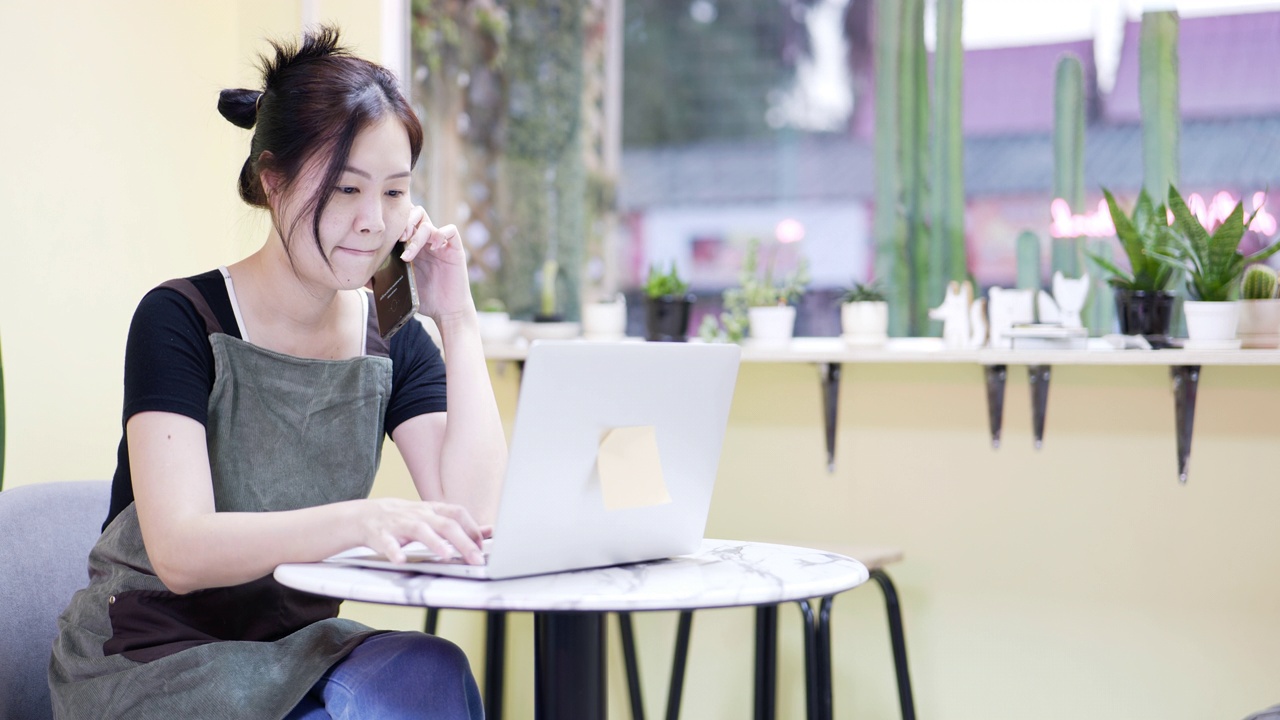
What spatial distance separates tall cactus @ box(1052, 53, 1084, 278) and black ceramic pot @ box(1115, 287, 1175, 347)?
0.27 metres

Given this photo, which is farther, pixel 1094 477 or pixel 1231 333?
pixel 1094 477

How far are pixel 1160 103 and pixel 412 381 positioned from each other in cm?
170

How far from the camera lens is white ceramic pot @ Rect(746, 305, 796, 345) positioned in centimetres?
240

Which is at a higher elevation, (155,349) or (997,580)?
(155,349)

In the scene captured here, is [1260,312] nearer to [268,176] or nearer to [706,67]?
[706,67]

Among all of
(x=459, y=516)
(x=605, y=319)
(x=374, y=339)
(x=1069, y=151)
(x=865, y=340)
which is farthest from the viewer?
(x=605, y=319)

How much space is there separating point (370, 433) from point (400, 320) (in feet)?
0.50

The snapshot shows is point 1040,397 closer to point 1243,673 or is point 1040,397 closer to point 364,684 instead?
point 1243,673

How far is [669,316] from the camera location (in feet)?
8.13

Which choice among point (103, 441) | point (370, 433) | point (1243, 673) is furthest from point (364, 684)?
point (1243, 673)

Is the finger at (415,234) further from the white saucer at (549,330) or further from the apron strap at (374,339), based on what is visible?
the white saucer at (549,330)

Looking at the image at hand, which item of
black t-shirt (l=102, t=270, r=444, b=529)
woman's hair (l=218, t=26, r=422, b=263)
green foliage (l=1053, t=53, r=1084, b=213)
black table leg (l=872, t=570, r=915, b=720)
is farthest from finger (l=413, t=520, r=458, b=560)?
green foliage (l=1053, t=53, r=1084, b=213)

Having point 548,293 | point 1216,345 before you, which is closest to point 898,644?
point 1216,345

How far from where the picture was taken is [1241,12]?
7.66 ft
